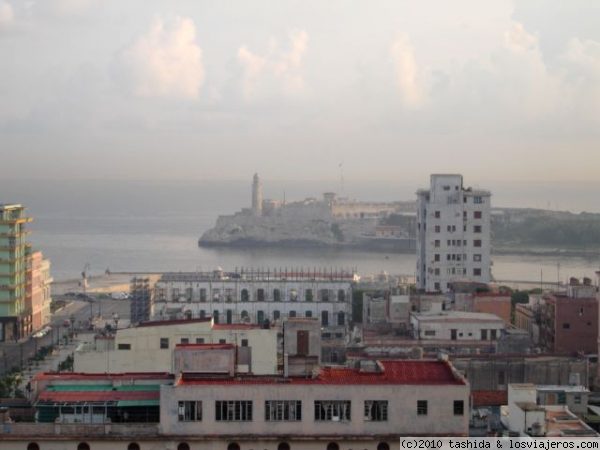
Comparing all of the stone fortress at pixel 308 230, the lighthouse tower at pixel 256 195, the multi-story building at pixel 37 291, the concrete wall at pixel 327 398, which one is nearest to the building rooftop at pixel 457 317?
the multi-story building at pixel 37 291

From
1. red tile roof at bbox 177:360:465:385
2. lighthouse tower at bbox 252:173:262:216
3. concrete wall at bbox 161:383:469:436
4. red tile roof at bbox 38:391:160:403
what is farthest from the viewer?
lighthouse tower at bbox 252:173:262:216

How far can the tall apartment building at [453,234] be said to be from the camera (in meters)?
33.8

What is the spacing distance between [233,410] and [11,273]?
21.1 m

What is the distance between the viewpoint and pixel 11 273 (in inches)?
1238

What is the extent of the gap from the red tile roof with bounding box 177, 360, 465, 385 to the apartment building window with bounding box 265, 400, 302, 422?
0.69 feet

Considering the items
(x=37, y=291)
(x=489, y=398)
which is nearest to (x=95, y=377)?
(x=489, y=398)

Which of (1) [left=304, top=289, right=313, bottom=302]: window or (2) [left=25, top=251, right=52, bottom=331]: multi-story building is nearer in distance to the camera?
(2) [left=25, top=251, right=52, bottom=331]: multi-story building

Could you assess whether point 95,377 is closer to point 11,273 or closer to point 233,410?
point 233,410

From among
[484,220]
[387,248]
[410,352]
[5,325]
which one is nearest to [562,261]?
[387,248]

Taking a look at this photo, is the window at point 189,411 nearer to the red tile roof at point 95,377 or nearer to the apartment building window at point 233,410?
the apartment building window at point 233,410

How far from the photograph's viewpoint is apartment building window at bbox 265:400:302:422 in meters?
11.2

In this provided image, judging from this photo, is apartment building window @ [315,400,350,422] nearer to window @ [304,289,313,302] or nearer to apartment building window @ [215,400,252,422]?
apartment building window @ [215,400,252,422]

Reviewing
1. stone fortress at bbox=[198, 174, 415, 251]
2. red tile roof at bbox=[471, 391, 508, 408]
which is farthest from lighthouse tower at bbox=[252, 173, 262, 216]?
red tile roof at bbox=[471, 391, 508, 408]

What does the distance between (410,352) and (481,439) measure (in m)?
10.0
